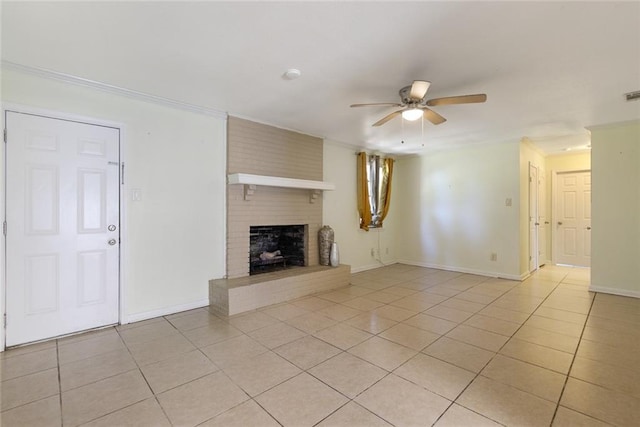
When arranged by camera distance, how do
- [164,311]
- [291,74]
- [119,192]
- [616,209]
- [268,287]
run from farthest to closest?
[616,209] < [268,287] < [164,311] < [119,192] < [291,74]

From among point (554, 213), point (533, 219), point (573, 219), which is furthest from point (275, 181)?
point (573, 219)

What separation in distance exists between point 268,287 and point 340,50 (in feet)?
8.80

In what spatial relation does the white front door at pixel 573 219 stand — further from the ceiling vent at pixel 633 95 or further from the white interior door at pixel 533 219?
the ceiling vent at pixel 633 95

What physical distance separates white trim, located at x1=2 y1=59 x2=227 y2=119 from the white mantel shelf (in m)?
0.83

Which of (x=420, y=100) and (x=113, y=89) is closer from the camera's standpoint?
(x=420, y=100)

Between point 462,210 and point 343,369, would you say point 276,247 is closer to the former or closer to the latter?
point 343,369

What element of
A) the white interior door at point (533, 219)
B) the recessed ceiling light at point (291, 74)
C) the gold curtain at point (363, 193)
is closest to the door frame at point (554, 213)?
the white interior door at point (533, 219)

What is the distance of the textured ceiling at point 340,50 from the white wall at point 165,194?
10.8 inches

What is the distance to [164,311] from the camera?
10.8 ft

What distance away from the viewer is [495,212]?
16.8 feet

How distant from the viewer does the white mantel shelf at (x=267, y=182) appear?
3.59 metres

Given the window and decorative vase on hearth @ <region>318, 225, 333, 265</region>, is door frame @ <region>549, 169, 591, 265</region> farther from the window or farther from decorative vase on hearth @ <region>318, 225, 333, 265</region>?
decorative vase on hearth @ <region>318, 225, 333, 265</region>

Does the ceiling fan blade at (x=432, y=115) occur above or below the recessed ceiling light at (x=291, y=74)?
below

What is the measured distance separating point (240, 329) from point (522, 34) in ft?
11.0
